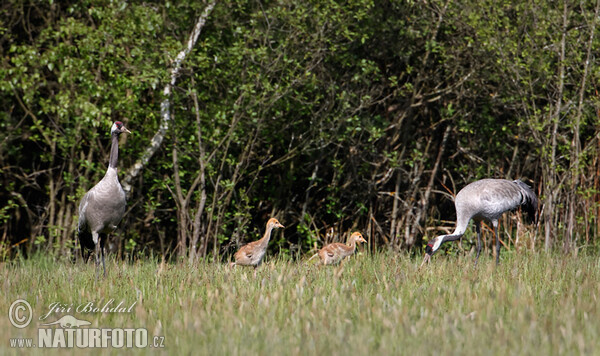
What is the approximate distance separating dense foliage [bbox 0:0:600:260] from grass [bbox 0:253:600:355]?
301cm

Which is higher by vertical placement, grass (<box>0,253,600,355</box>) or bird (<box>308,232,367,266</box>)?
grass (<box>0,253,600,355</box>)

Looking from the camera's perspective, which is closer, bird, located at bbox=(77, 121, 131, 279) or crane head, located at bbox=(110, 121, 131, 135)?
bird, located at bbox=(77, 121, 131, 279)

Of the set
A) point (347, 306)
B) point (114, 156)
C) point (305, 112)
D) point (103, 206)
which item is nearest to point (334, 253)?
point (103, 206)

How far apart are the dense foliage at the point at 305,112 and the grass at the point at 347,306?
118 inches

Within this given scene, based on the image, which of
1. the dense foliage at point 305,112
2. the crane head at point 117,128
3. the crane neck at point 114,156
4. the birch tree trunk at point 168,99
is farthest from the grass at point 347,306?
the birch tree trunk at point 168,99

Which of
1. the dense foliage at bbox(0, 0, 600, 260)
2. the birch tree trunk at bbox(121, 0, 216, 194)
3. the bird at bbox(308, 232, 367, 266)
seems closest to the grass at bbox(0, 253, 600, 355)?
the bird at bbox(308, 232, 367, 266)

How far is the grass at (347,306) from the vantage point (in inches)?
172

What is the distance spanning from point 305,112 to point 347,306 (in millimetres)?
5775

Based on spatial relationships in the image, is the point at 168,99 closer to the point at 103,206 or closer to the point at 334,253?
the point at 103,206

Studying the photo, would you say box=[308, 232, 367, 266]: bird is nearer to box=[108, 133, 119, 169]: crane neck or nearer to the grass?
the grass

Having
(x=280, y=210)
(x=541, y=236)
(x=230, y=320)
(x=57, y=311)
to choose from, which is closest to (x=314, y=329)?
(x=230, y=320)

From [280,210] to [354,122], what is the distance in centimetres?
236

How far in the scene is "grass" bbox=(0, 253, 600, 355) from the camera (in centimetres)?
438

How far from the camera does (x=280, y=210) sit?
481 inches
